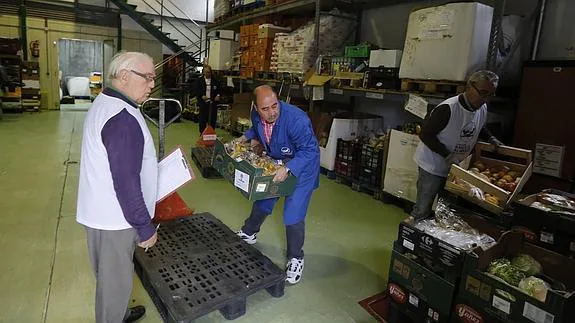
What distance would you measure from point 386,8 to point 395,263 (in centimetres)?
500

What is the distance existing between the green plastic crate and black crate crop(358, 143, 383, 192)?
1217mm

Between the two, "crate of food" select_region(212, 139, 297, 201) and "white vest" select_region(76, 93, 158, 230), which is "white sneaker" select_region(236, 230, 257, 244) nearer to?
"crate of food" select_region(212, 139, 297, 201)

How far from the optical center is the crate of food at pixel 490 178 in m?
2.67

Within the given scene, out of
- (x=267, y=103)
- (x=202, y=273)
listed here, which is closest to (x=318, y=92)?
(x=267, y=103)

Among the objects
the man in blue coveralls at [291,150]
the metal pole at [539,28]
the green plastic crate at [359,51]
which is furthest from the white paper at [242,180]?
the metal pole at [539,28]

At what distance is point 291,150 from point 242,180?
1.54 ft

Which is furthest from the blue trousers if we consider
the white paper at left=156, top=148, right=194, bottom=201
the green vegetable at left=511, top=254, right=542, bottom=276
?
the green vegetable at left=511, top=254, right=542, bottom=276

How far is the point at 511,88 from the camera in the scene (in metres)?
4.25

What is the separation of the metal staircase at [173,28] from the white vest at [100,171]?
36.7 ft

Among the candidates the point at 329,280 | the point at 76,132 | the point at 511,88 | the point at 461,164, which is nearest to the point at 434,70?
the point at 511,88

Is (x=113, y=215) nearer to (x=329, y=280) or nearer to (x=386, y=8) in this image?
(x=329, y=280)

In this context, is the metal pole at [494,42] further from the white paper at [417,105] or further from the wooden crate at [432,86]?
the white paper at [417,105]

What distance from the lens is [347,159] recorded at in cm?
544

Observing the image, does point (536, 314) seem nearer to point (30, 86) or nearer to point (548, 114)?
point (548, 114)
